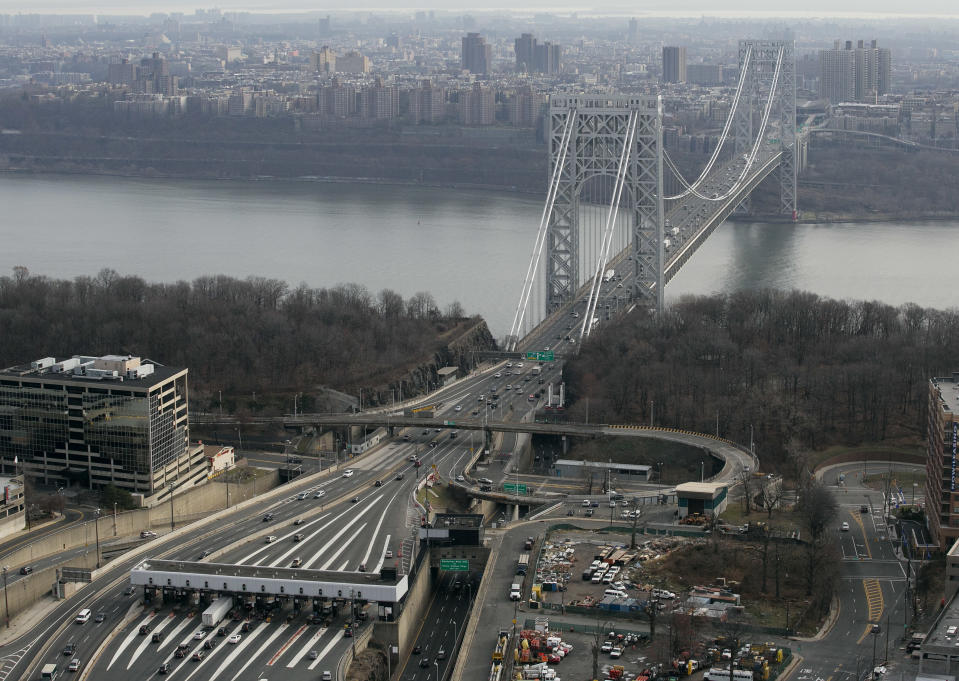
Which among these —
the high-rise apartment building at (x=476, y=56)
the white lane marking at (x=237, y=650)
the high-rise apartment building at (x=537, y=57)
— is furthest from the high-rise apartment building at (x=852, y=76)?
the white lane marking at (x=237, y=650)

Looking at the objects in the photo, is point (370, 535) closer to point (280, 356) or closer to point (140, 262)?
point (280, 356)

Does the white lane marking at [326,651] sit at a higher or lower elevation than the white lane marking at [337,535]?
lower

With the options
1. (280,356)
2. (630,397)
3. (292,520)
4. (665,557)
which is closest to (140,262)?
(280,356)

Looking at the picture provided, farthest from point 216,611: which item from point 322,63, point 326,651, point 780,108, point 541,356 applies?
point 322,63

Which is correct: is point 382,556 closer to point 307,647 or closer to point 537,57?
point 307,647

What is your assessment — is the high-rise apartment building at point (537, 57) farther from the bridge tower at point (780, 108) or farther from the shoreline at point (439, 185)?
the bridge tower at point (780, 108)

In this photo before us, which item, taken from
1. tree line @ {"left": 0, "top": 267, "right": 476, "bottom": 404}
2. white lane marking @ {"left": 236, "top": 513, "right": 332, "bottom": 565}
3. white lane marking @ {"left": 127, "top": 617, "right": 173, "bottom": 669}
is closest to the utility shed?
white lane marking @ {"left": 236, "top": 513, "right": 332, "bottom": 565}
